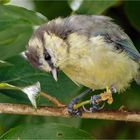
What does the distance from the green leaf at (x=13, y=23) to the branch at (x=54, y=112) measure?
0.34 meters

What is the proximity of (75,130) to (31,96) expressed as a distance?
0.32m

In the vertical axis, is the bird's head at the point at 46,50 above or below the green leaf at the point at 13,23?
below

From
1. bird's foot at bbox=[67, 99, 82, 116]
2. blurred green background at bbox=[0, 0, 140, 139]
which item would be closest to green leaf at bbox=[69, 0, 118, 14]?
blurred green background at bbox=[0, 0, 140, 139]

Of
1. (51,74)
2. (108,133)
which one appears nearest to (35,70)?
(51,74)

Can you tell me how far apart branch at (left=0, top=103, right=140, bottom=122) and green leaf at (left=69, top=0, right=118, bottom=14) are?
466mm

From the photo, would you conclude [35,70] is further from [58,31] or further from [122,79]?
[122,79]

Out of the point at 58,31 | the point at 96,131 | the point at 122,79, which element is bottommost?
the point at 96,131

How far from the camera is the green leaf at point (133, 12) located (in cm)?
215

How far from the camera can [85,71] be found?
193cm

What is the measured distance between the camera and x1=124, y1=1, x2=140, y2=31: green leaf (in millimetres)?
2146

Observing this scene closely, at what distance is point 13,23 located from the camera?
1793 millimetres

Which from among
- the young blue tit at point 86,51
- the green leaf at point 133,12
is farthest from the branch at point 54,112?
the green leaf at point 133,12

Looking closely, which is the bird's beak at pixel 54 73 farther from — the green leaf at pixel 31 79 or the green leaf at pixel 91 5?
the green leaf at pixel 91 5

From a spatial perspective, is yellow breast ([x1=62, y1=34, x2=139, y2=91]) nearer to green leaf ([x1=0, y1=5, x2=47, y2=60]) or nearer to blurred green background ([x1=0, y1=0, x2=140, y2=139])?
blurred green background ([x1=0, y1=0, x2=140, y2=139])
